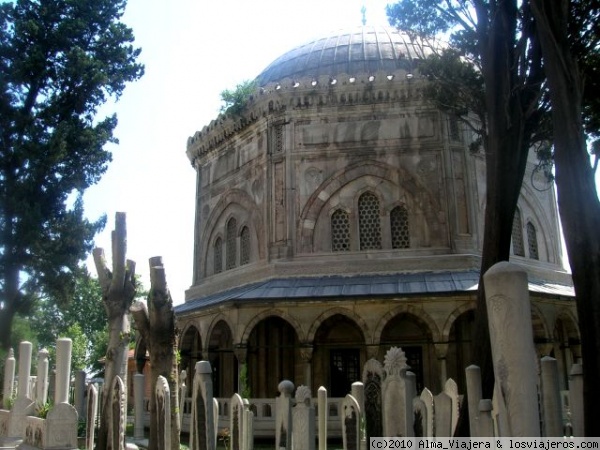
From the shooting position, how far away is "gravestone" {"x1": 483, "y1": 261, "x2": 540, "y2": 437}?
4.77 metres

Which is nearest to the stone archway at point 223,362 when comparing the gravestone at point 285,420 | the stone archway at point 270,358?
the stone archway at point 270,358

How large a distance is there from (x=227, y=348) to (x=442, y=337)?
749 cm

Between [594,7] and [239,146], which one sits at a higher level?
[239,146]

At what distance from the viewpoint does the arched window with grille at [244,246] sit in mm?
20419

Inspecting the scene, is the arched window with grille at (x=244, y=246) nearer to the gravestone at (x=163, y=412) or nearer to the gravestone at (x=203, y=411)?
the gravestone at (x=163, y=412)

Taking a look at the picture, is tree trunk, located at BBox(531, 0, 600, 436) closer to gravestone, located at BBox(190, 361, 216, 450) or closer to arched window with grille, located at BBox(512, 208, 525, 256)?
gravestone, located at BBox(190, 361, 216, 450)

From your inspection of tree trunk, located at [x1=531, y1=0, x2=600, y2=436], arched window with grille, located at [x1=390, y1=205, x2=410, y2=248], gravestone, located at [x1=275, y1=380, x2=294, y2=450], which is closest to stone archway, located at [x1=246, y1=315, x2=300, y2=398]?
arched window with grille, located at [x1=390, y1=205, x2=410, y2=248]

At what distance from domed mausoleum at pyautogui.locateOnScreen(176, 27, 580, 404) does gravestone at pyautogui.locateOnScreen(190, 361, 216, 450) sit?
8.32 meters

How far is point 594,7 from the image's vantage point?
10.4 meters

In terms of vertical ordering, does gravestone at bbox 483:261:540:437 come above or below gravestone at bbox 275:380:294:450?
above

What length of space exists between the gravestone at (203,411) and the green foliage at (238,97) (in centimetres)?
1411

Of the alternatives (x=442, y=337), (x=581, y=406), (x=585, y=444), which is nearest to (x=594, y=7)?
(x=581, y=406)

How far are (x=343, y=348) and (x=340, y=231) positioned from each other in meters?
3.50

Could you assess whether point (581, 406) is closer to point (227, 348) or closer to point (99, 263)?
point (99, 263)
